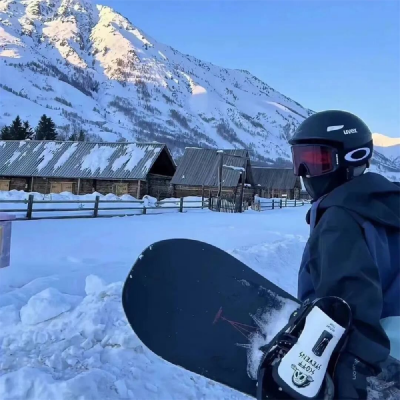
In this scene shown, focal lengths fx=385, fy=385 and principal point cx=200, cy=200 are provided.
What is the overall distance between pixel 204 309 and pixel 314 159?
1.01 meters

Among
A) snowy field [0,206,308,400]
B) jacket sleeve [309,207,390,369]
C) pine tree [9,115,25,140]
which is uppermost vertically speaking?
pine tree [9,115,25,140]

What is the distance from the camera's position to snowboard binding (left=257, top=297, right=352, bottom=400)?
1.29m

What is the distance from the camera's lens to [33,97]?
153250 millimetres

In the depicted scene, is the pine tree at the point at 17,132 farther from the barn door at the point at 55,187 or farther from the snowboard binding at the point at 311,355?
the snowboard binding at the point at 311,355

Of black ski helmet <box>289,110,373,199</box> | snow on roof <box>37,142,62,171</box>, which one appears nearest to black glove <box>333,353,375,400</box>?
black ski helmet <box>289,110,373,199</box>

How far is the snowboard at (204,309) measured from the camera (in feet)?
6.39

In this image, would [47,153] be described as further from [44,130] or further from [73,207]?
[44,130]

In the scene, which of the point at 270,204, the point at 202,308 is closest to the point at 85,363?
the point at 202,308

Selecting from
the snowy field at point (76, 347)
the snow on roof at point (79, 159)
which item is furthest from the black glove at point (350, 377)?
the snow on roof at point (79, 159)

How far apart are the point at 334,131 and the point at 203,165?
33.5 m

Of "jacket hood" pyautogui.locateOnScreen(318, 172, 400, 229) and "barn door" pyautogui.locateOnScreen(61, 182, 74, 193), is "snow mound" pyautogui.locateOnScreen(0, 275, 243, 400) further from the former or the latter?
"barn door" pyautogui.locateOnScreen(61, 182, 74, 193)

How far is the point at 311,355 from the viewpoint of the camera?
1.29 m

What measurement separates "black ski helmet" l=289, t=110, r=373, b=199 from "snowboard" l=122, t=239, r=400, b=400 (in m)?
0.67

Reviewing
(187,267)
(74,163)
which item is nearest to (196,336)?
(187,267)
